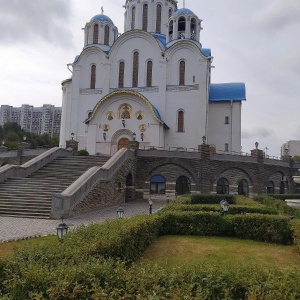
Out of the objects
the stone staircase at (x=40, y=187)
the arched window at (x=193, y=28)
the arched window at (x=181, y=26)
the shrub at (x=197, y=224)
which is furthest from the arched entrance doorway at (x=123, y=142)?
the shrub at (x=197, y=224)

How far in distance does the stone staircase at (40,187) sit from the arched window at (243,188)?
11.5 meters

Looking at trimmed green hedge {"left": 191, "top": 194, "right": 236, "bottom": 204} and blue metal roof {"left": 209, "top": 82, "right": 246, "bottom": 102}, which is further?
blue metal roof {"left": 209, "top": 82, "right": 246, "bottom": 102}

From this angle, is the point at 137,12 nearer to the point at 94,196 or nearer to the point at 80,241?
the point at 94,196

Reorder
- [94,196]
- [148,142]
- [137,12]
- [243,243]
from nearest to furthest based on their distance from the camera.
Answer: [243,243] → [94,196] → [148,142] → [137,12]

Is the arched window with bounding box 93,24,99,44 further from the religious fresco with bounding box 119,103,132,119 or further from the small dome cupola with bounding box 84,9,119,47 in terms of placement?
the religious fresco with bounding box 119,103,132,119

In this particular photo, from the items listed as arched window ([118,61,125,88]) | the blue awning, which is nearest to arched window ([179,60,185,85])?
arched window ([118,61,125,88])

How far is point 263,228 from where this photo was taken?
39.5ft

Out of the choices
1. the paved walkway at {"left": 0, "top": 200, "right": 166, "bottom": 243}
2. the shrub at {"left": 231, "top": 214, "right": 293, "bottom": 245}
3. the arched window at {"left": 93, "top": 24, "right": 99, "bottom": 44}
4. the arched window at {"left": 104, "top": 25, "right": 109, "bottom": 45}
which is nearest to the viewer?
the shrub at {"left": 231, "top": 214, "right": 293, "bottom": 245}

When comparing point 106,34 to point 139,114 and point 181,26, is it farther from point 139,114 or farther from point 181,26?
point 139,114

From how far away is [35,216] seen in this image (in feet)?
54.2

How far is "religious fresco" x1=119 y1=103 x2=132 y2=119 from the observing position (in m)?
35.0

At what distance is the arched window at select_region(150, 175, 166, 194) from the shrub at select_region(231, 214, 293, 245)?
15.1 m

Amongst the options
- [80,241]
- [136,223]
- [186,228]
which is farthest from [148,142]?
[80,241]

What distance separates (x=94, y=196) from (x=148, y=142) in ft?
51.7
